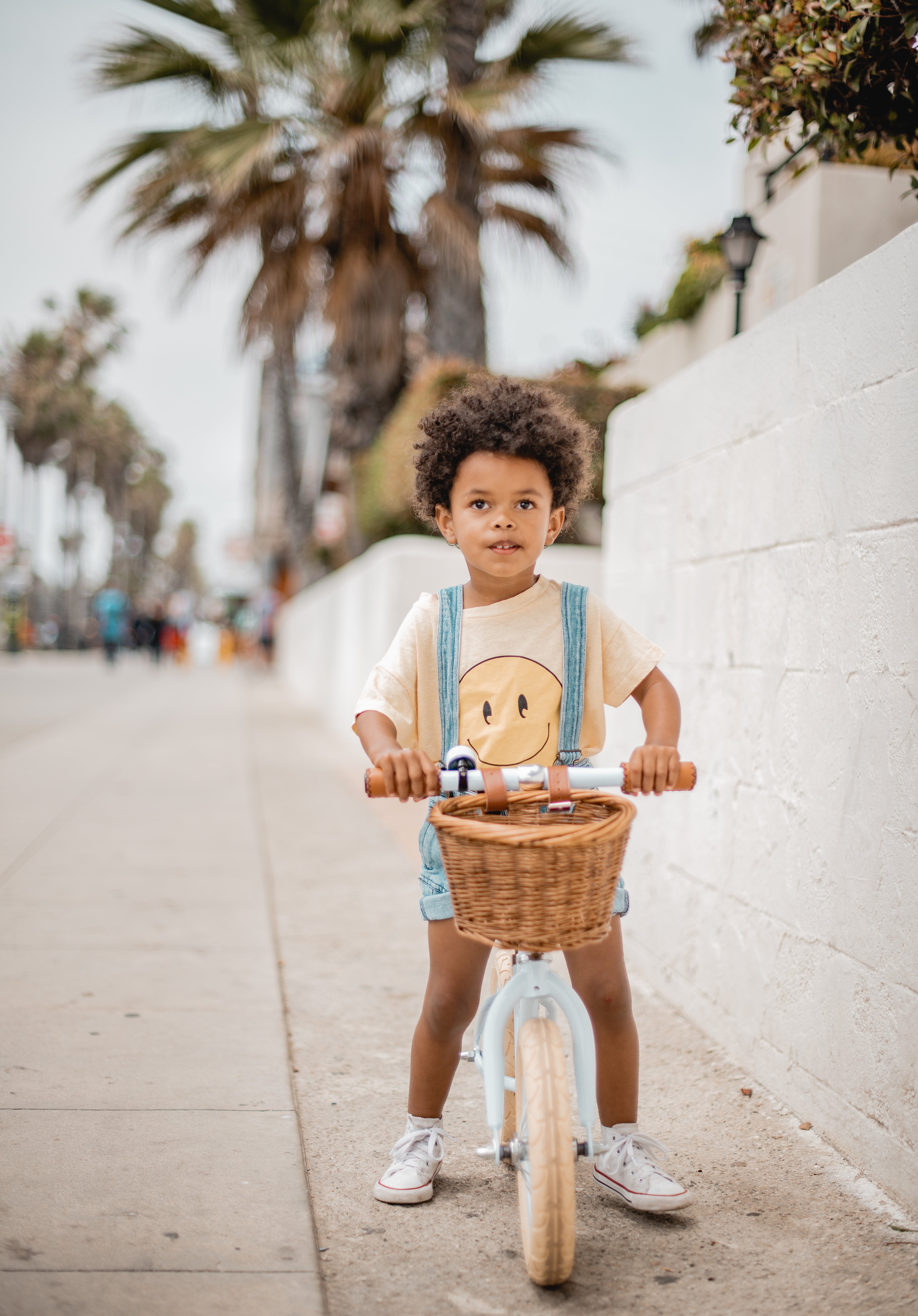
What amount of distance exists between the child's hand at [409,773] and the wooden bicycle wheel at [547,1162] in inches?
20.4

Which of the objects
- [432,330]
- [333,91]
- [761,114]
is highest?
[333,91]

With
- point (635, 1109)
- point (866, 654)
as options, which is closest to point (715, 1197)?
point (635, 1109)

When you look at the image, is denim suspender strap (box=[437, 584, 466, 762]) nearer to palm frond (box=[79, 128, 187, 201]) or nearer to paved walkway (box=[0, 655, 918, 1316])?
paved walkway (box=[0, 655, 918, 1316])

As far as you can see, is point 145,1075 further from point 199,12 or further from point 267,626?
point 267,626

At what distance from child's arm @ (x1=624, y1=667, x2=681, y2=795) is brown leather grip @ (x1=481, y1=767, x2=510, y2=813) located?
0.24 meters

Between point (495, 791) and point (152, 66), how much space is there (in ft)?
35.5

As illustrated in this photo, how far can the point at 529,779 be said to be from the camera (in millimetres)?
2148

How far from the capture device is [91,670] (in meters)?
27.0

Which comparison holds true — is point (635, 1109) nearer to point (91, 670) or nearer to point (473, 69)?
point (473, 69)

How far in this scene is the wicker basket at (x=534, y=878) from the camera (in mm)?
1967

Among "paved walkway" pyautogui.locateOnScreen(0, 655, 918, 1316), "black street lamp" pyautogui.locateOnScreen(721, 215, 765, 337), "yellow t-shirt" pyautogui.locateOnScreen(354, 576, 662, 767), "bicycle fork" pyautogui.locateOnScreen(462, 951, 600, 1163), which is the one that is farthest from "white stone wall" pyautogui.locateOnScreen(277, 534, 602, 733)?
"bicycle fork" pyautogui.locateOnScreen(462, 951, 600, 1163)

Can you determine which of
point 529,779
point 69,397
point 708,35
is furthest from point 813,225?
point 69,397

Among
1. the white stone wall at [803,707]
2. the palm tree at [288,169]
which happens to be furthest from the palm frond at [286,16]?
the white stone wall at [803,707]

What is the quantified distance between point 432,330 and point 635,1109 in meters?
9.20
